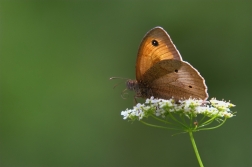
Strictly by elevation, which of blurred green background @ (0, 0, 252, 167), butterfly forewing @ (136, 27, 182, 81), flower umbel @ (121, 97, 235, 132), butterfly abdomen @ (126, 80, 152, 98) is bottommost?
flower umbel @ (121, 97, 235, 132)

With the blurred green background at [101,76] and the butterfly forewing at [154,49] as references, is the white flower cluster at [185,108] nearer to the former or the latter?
the butterfly forewing at [154,49]

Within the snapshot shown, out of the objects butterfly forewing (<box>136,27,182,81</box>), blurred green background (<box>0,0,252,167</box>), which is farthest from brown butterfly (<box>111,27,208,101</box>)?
blurred green background (<box>0,0,252,167</box>)

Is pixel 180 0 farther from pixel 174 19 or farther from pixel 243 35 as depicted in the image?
pixel 243 35

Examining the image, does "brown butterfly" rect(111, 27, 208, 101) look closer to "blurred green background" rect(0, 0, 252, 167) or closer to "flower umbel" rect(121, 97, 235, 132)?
"flower umbel" rect(121, 97, 235, 132)

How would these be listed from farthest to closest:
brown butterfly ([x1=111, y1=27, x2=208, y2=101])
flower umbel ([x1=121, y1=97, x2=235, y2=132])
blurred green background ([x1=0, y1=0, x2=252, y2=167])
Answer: blurred green background ([x1=0, y1=0, x2=252, y2=167])
brown butterfly ([x1=111, y1=27, x2=208, y2=101])
flower umbel ([x1=121, y1=97, x2=235, y2=132])

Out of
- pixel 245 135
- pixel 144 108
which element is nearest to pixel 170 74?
pixel 144 108

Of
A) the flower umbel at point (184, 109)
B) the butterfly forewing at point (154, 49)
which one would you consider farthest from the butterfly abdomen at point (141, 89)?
the flower umbel at point (184, 109)
